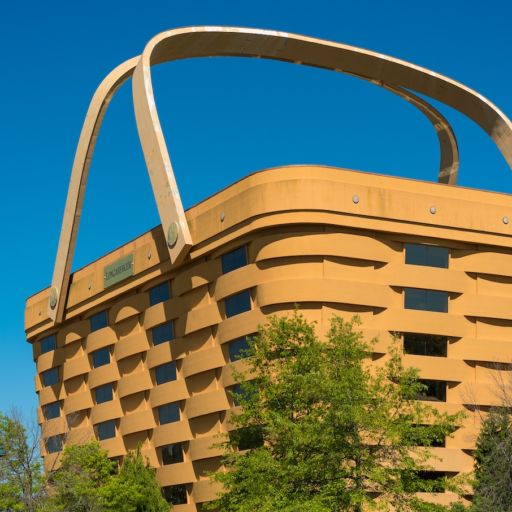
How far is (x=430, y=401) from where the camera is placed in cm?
5209

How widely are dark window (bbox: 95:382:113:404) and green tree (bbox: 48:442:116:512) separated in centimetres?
389

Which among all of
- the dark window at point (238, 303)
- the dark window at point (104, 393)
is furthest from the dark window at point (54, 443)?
the dark window at point (238, 303)

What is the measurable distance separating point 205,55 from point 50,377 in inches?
1069

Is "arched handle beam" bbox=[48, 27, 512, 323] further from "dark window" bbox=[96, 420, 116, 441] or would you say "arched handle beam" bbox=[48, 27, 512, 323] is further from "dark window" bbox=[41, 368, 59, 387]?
"dark window" bbox=[96, 420, 116, 441]

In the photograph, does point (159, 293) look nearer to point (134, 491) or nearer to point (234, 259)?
point (234, 259)

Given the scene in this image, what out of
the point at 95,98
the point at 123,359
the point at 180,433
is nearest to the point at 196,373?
the point at 180,433

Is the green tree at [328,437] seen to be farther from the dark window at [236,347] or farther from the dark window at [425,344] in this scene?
the dark window at [236,347]

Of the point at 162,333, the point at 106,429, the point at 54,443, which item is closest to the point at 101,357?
the point at 106,429

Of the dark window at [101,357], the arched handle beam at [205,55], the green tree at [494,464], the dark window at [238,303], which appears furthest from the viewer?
the dark window at [101,357]

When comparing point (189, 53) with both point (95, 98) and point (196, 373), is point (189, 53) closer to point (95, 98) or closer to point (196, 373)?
point (95, 98)

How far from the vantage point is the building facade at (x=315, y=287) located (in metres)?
51.1

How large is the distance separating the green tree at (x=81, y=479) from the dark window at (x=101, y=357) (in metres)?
5.68

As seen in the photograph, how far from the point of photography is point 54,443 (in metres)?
73.5

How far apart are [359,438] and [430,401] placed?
14706 mm
